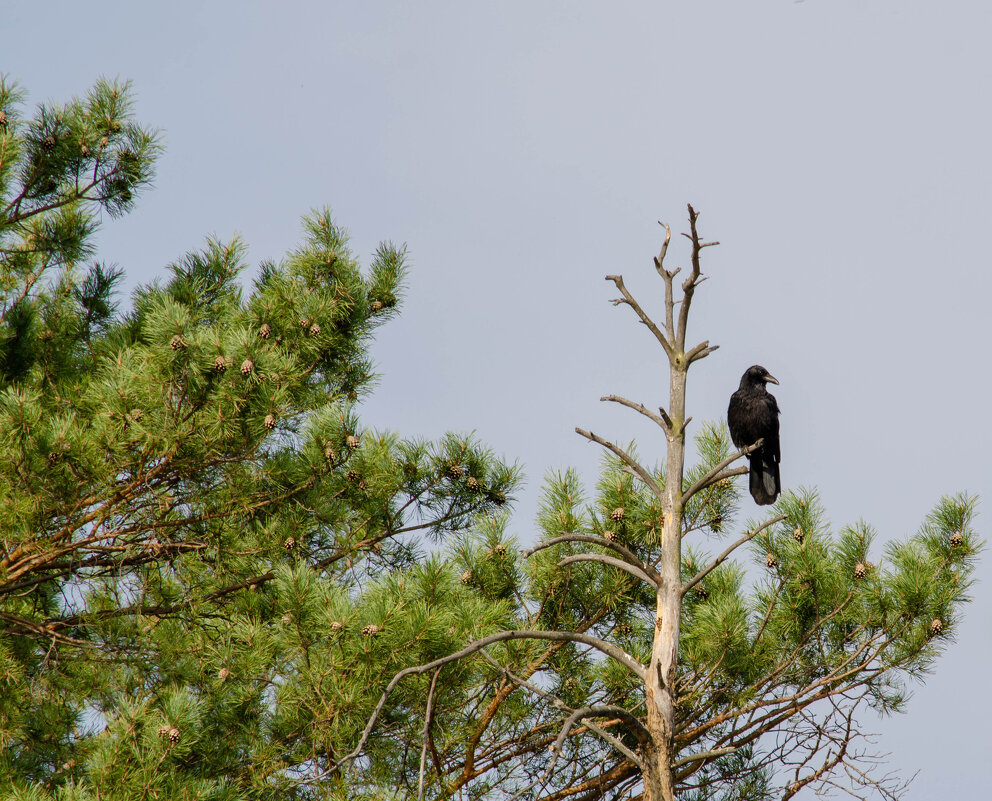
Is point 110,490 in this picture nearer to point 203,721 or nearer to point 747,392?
point 203,721

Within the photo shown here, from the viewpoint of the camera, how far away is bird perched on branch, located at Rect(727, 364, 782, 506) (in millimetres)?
6172

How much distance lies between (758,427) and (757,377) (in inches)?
21.4

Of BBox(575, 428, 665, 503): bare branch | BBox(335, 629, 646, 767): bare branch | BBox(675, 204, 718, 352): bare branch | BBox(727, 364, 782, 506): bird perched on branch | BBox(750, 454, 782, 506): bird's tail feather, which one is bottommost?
BBox(335, 629, 646, 767): bare branch

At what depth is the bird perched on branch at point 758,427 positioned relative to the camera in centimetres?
617

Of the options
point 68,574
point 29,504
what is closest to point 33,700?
point 68,574

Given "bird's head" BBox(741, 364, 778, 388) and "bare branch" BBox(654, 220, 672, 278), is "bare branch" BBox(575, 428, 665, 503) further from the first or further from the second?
"bird's head" BBox(741, 364, 778, 388)

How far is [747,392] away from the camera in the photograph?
22.4 feet

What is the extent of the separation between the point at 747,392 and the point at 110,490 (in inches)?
151

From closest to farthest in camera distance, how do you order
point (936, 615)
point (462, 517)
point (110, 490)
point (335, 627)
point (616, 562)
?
point (616, 562) < point (335, 627) < point (936, 615) < point (110, 490) < point (462, 517)

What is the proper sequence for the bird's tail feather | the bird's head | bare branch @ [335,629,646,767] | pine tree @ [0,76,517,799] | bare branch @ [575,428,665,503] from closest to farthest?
bare branch @ [335,629,646,767] → bare branch @ [575,428,665,503] → pine tree @ [0,76,517,799] → the bird's tail feather → the bird's head

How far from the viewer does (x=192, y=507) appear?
613 centimetres

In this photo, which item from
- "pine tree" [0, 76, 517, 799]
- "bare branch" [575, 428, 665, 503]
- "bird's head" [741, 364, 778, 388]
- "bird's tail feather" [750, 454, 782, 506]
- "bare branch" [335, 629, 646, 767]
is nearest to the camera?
"bare branch" [335, 629, 646, 767]

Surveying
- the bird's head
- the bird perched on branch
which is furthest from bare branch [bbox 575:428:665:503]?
the bird's head

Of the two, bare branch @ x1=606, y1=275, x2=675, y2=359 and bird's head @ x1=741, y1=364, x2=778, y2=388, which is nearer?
bare branch @ x1=606, y1=275, x2=675, y2=359
